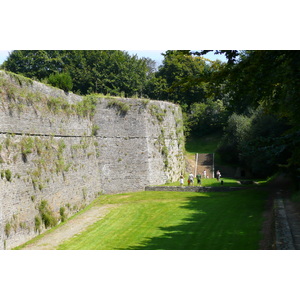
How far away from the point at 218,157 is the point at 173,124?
914cm

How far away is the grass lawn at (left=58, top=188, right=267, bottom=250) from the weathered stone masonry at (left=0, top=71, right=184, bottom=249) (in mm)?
1917

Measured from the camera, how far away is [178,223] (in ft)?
53.2

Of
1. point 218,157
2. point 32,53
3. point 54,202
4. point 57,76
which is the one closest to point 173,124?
point 218,157

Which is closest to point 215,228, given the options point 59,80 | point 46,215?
point 46,215

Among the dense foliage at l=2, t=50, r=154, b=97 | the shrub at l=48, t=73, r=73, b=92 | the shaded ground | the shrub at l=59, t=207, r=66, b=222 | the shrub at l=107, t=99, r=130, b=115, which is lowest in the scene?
the shrub at l=59, t=207, r=66, b=222

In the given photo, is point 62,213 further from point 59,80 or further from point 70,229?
point 59,80

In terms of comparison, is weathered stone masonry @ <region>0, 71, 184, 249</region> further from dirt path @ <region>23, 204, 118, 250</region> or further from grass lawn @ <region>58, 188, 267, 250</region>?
grass lawn @ <region>58, 188, 267, 250</region>

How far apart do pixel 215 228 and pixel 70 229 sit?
6286mm

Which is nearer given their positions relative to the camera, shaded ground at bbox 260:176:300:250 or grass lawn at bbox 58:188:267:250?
shaded ground at bbox 260:176:300:250

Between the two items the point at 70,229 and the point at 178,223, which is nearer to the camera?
the point at 178,223

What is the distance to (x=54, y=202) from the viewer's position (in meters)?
17.5

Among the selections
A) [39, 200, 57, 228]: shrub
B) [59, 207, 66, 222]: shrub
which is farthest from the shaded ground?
[59, 207, 66, 222]: shrub

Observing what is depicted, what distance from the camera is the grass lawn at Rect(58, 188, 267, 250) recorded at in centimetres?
1291

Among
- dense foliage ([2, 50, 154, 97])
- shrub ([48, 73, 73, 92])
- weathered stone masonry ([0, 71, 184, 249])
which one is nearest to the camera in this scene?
weathered stone masonry ([0, 71, 184, 249])
